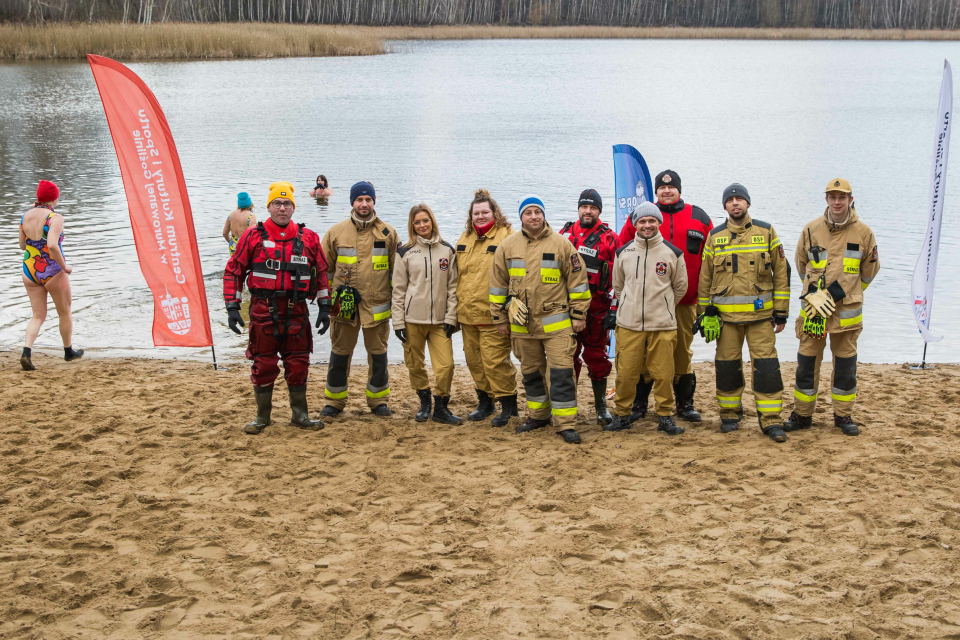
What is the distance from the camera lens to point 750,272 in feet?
21.5

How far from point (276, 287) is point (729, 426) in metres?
3.83

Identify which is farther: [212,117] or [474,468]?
[212,117]

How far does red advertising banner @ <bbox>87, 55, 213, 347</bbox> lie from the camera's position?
27.3 feet

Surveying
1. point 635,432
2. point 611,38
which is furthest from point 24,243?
point 611,38

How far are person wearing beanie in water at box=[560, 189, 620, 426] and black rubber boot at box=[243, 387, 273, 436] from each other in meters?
2.58

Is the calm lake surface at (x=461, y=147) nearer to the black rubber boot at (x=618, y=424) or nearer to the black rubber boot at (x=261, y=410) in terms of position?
the black rubber boot at (x=261, y=410)

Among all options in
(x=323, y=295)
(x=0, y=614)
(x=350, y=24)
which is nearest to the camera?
(x=0, y=614)

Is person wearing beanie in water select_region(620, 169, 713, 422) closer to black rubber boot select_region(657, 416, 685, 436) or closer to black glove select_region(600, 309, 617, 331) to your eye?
black rubber boot select_region(657, 416, 685, 436)

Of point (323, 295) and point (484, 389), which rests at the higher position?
point (323, 295)

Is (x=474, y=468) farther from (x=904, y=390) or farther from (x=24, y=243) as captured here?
(x=24, y=243)

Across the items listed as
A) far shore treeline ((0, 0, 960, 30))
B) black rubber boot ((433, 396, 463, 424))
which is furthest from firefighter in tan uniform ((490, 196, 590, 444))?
far shore treeline ((0, 0, 960, 30))

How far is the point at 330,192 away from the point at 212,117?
665 inches

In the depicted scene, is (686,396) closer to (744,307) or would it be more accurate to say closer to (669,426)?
(669,426)

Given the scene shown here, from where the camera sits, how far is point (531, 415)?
6926 mm
